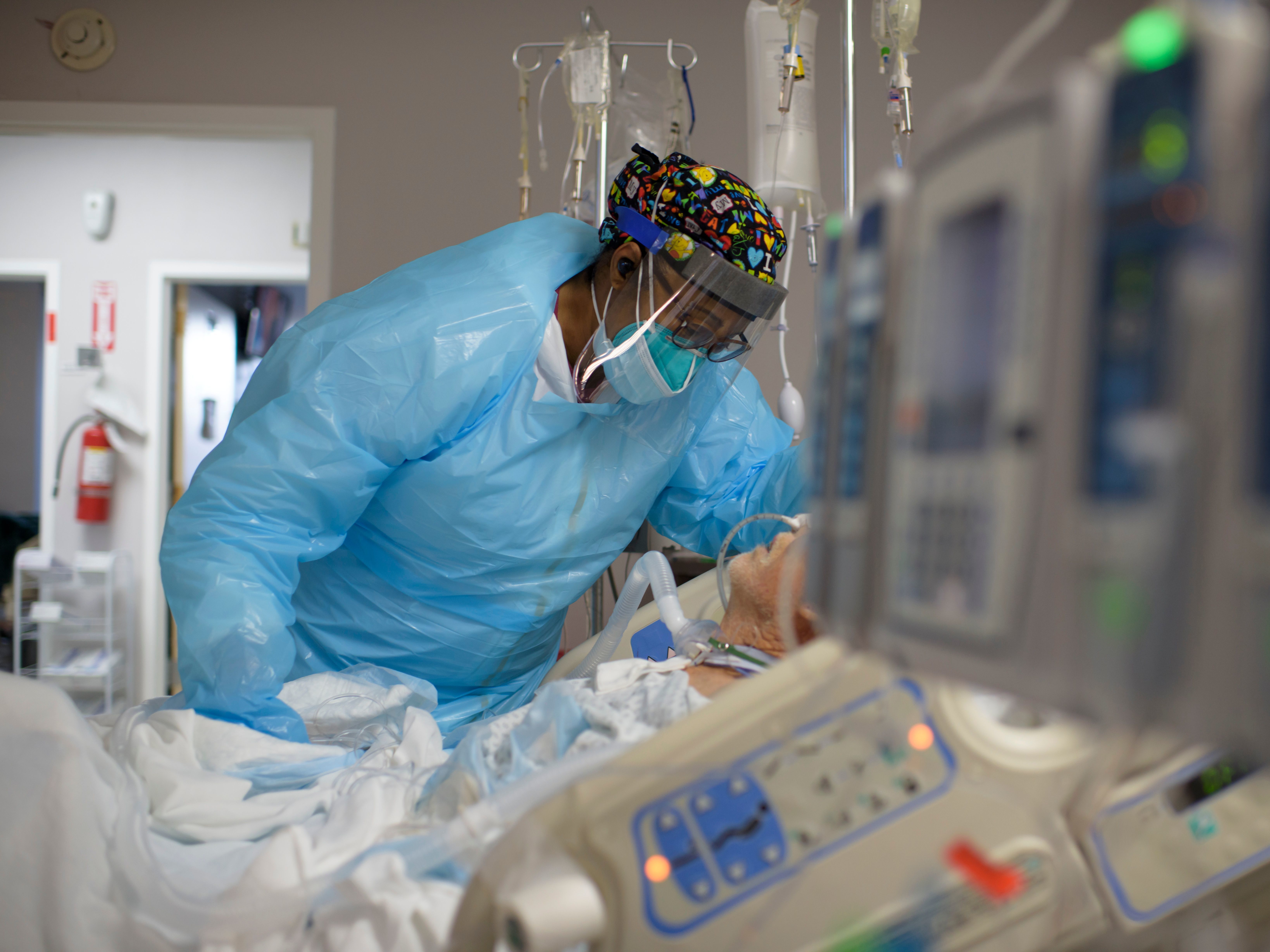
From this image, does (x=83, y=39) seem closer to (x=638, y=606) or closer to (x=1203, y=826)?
(x=638, y=606)

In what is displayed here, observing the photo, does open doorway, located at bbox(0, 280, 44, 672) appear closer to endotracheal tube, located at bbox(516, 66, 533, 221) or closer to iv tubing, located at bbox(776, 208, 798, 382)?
endotracheal tube, located at bbox(516, 66, 533, 221)

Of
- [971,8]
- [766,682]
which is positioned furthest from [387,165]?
[766,682]

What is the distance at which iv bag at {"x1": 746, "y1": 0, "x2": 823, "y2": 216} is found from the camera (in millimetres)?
1571

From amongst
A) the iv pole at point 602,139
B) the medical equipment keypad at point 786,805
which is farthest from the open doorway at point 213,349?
the medical equipment keypad at point 786,805

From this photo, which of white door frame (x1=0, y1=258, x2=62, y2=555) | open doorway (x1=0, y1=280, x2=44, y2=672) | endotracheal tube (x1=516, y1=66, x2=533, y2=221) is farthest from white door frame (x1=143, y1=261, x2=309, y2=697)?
endotracheal tube (x1=516, y1=66, x2=533, y2=221)

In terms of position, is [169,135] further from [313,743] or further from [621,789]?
[621,789]

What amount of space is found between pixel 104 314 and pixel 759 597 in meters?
4.10

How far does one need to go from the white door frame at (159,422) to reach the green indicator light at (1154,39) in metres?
4.01

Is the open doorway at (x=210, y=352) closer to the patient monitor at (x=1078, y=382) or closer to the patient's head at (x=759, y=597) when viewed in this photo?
the patient's head at (x=759, y=597)

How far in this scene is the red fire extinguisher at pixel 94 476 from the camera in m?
3.84

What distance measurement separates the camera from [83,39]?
2.77m

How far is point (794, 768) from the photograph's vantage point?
1.78ft

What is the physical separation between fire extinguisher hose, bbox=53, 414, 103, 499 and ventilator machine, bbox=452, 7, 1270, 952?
418 centimetres

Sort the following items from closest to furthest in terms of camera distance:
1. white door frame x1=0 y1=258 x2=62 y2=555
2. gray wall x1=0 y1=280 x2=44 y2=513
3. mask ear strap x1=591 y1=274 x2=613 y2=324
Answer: mask ear strap x1=591 y1=274 x2=613 y2=324, white door frame x1=0 y1=258 x2=62 y2=555, gray wall x1=0 y1=280 x2=44 y2=513
